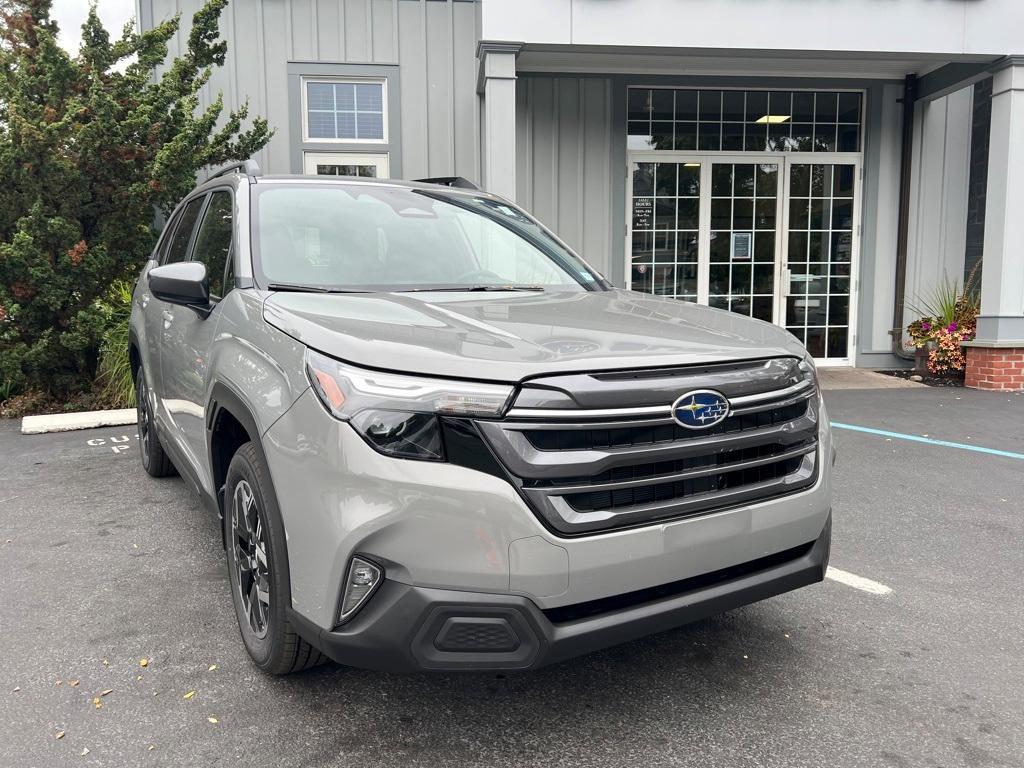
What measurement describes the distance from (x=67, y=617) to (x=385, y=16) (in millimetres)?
8221

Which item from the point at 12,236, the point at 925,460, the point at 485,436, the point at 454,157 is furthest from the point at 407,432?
the point at 454,157

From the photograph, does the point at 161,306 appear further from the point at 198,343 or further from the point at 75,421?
the point at 75,421

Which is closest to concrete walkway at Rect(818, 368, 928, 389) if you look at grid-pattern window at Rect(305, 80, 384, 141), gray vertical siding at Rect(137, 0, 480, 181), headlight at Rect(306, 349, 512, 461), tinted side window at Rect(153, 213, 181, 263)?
gray vertical siding at Rect(137, 0, 480, 181)

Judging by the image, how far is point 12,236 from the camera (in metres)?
7.07

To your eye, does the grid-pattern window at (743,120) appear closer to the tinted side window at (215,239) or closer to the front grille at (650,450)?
the tinted side window at (215,239)

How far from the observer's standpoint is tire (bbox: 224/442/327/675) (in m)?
2.19

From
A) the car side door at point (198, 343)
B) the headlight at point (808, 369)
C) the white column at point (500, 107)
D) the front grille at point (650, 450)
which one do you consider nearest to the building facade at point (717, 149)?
the white column at point (500, 107)

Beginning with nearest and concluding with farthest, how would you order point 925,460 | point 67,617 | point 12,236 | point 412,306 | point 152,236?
point 412,306 < point 67,617 < point 925,460 < point 12,236 < point 152,236

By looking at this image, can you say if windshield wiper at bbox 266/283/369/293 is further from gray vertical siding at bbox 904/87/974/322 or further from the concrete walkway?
gray vertical siding at bbox 904/87/974/322

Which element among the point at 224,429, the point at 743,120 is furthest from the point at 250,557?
the point at 743,120

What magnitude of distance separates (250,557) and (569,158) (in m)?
8.11

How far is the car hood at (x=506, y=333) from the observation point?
2.00 m

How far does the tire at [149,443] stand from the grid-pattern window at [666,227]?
6.41 m

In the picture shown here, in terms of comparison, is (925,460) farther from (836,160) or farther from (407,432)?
(836,160)
